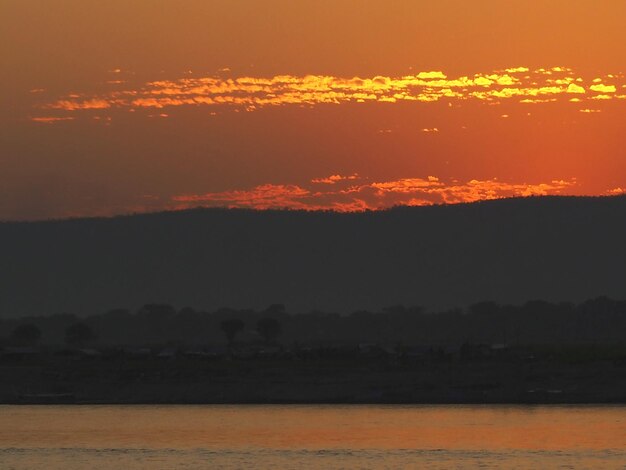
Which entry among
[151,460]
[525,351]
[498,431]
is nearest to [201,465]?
[151,460]

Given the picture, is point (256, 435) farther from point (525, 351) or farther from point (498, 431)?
point (525, 351)

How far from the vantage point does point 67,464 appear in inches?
2894

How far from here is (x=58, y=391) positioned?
128 meters

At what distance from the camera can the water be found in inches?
2862

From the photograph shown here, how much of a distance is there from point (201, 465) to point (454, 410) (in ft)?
130

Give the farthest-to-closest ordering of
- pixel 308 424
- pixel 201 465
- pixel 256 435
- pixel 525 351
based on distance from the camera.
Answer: pixel 525 351 < pixel 308 424 < pixel 256 435 < pixel 201 465

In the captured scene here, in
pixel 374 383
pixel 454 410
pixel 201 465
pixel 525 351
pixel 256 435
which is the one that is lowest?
pixel 201 465

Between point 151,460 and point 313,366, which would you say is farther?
point 313,366

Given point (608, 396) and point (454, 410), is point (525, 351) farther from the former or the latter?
point (454, 410)

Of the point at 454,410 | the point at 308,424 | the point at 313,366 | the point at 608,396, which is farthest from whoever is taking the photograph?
the point at 313,366

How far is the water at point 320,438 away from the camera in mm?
72688

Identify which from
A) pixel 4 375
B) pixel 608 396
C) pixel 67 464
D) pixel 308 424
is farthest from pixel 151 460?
pixel 4 375

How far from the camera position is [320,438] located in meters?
84.8

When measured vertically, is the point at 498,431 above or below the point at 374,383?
below
